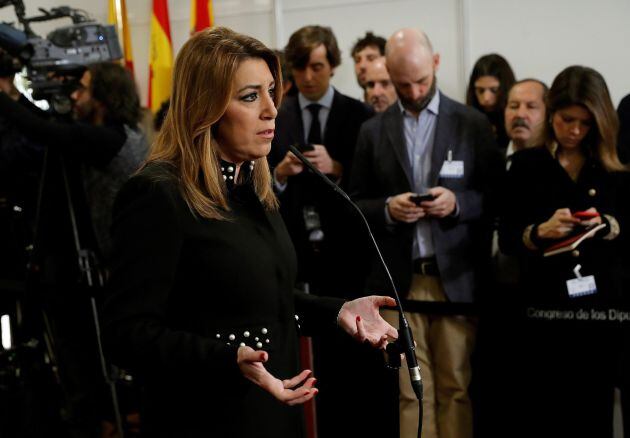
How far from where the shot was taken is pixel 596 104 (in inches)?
109

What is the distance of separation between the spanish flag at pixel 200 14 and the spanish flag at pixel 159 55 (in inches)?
8.2

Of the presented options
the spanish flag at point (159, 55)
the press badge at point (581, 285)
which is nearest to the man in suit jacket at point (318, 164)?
the press badge at point (581, 285)

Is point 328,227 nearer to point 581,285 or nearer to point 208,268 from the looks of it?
point 581,285

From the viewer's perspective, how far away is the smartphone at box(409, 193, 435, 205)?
9.11ft

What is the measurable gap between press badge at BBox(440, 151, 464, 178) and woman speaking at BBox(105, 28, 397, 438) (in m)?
1.41

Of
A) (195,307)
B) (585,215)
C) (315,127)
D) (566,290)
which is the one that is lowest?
(566,290)

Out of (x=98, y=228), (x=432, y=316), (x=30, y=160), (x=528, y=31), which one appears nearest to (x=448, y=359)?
(x=432, y=316)

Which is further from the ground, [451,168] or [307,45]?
[307,45]

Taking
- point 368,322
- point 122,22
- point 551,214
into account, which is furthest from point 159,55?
point 368,322

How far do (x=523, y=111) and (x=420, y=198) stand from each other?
3.13ft

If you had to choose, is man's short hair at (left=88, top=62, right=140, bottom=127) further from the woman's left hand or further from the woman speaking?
the woman's left hand

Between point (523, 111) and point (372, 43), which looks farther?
point (372, 43)

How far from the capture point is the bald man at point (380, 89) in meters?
Result: 3.94

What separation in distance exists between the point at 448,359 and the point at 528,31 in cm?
259
